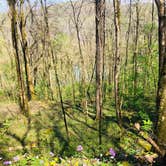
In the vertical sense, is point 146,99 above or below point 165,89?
below

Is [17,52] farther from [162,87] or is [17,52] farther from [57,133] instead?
[162,87]

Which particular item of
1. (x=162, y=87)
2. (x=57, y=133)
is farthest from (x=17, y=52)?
(x=162, y=87)

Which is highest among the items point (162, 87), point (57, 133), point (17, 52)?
point (162, 87)

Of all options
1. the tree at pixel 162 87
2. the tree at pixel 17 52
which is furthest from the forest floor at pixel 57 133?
the tree at pixel 162 87

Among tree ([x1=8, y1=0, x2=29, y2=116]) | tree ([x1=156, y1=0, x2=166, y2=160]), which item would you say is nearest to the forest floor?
tree ([x1=8, y1=0, x2=29, y2=116])

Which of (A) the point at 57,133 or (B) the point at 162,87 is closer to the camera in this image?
(B) the point at 162,87

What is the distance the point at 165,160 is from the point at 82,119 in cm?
1104

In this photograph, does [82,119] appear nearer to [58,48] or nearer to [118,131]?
[118,131]

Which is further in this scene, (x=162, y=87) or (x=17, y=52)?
(x=17, y=52)

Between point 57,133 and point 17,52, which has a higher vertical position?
point 17,52

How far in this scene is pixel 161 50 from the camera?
5.26 metres

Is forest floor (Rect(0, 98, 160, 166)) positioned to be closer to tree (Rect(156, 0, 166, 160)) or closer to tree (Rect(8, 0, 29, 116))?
tree (Rect(8, 0, 29, 116))

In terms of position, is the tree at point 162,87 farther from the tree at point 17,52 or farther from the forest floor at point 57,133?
the tree at point 17,52

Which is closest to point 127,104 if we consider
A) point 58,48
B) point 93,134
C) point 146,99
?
point 146,99
